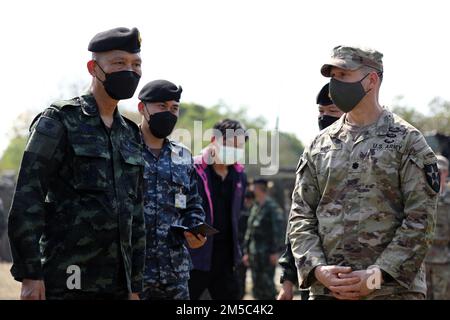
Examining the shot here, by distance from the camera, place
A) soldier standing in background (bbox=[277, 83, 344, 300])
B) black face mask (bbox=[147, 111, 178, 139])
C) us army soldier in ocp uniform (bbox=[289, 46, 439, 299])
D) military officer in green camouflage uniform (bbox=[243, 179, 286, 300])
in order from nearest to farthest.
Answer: us army soldier in ocp uniform (bbox=[289, 46, 439, 299]) < soldier standing in background (bbox=[277, 83, 344, 300]) < black face mask (bbox=[147, 111, 178, 139]) < military officer in green camouflage uniform (bbox=[243, 179, 286, 300])

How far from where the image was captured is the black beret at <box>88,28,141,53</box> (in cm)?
489

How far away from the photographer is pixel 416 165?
178 inches

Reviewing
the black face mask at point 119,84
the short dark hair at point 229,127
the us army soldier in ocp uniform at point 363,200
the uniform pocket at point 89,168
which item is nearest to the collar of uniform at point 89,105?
the black face mask at point 119,84

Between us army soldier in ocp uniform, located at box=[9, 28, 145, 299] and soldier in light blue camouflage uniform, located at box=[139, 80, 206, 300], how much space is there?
127 centimetres

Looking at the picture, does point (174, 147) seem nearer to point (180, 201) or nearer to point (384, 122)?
point (180, 201)

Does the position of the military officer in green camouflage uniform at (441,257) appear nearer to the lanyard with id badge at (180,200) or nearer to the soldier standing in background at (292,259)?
the soldier standing in background at (292,259)

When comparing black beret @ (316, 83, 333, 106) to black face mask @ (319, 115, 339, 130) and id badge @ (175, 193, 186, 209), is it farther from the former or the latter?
id badge @ (175, 193, 186, 209)

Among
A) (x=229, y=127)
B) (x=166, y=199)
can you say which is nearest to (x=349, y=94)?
(x=166, y=199)

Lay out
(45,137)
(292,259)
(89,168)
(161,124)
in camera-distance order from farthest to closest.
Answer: (161,124) < (292,259) < (89,168) < (45,137)

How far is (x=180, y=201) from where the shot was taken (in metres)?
6.41

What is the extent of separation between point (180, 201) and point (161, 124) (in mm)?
654

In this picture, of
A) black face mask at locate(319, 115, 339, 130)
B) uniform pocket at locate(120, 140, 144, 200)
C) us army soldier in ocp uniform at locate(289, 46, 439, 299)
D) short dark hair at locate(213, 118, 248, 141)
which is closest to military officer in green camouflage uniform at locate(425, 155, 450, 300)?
short dark hair at locate(213, 118, 248, 141)

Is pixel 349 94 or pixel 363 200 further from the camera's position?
pixel 349 94
